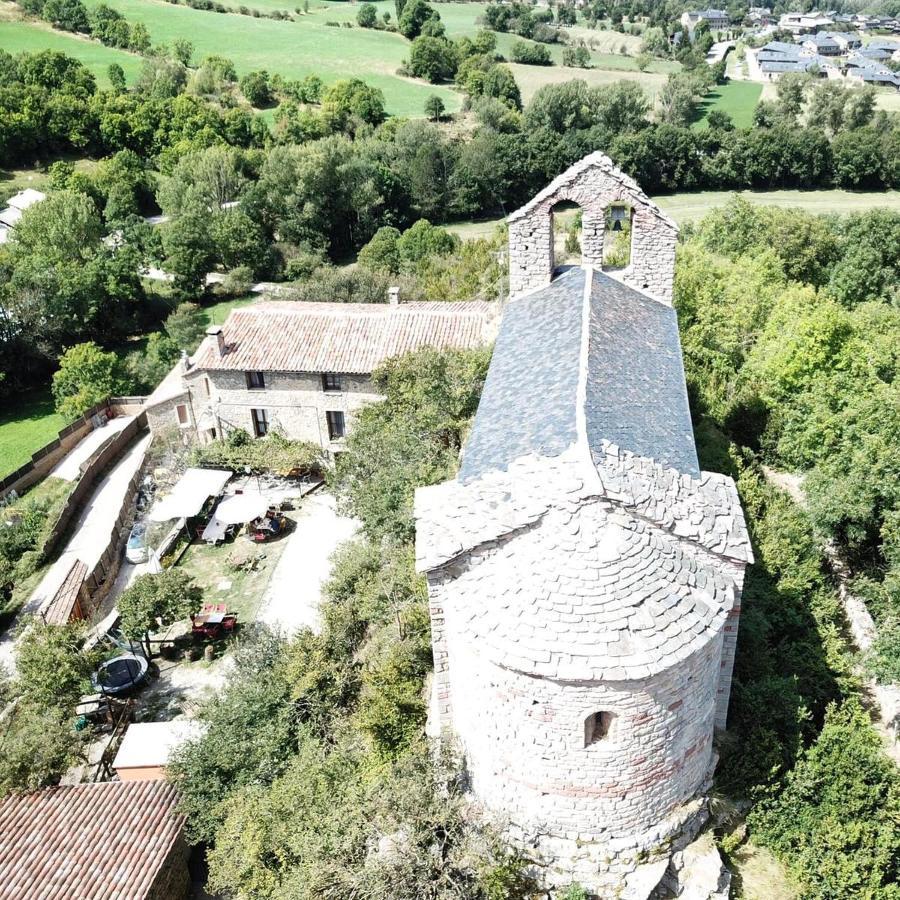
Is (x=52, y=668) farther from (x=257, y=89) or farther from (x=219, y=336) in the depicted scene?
(x=257, y=89)

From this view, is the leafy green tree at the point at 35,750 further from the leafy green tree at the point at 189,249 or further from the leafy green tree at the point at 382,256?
the leafy green tree at the point at 189,249

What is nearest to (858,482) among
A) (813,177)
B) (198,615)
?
(198,615)

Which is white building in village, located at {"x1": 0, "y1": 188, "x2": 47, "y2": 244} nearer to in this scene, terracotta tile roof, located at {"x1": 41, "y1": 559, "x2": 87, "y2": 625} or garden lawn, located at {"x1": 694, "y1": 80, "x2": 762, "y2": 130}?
terracotta tile roof, located at {"x1": 41, "y1": 559, "x2": 87, "y2": 625}

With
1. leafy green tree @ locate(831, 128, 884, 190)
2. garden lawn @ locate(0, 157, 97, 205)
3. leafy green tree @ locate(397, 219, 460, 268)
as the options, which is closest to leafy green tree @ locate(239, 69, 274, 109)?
garden lawn @ locate(0, 157, 97, 205)

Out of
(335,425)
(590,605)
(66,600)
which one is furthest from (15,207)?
(590,605)

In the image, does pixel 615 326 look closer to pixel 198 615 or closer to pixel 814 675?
pixel 814 675

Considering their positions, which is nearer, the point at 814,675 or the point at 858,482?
the point at 814,675
